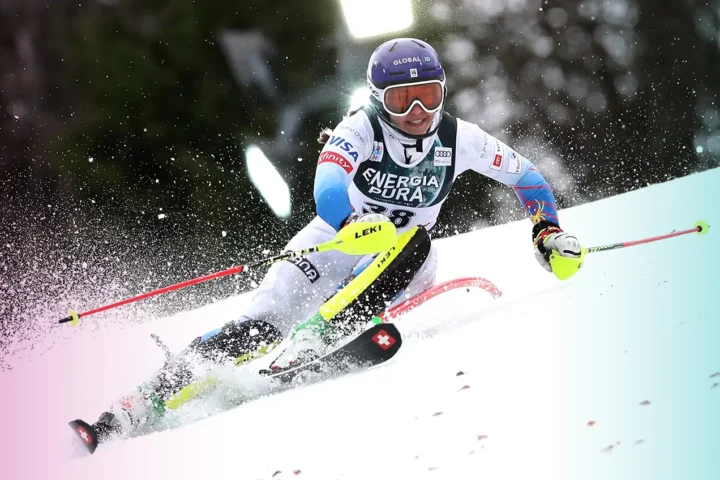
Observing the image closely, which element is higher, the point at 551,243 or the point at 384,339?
the point at 551,243

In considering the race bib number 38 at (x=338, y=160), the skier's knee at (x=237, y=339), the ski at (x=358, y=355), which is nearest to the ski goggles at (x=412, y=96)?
the race bib number 38 at (x=338, y=160)

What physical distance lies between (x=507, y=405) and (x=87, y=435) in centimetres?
149

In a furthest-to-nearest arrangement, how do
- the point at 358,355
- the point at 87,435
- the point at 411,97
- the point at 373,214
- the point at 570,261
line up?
1. the point at 570,261
2. the point at 411,97
3. the point at 373,214
4. the point at 358,355
5. the point at 87,435

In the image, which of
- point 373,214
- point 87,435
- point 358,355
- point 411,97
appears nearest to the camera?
point 87,435

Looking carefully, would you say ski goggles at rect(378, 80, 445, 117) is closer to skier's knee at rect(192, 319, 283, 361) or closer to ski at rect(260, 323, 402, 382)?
ski at rect(260, 323, 402, 382)

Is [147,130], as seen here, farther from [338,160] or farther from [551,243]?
[551,243]

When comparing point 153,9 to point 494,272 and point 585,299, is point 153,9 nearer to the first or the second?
point 494,272

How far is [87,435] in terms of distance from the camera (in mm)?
2266

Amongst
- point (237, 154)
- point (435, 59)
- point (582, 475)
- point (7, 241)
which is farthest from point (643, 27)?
point (582, 475)

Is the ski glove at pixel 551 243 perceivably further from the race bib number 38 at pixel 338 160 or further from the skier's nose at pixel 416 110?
the race bib number 38 at pixel 338 160

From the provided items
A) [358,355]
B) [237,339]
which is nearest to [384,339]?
[358,355]

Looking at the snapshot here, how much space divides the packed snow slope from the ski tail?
0.12 ft

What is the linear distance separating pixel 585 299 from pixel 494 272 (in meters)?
1.97

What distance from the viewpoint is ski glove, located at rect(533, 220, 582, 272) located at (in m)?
2.95
